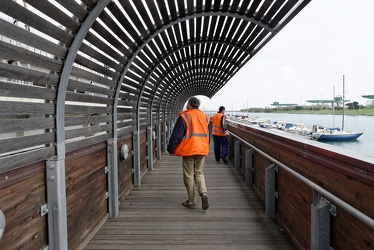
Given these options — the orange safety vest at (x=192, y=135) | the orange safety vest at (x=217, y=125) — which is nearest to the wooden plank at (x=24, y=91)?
the orange safety vest at (x=192, y=135)

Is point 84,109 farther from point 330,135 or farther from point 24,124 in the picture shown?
point 330,135

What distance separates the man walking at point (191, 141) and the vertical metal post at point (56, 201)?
209cm

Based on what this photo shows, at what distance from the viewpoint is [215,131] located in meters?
8.96

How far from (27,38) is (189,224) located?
3089mm

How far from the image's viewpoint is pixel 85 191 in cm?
344

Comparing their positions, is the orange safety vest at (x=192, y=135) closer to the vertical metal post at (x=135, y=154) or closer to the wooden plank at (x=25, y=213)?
the vertical metal post at (x=135, y=154)

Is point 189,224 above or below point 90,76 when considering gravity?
below

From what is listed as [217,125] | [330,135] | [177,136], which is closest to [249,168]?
[177,136]

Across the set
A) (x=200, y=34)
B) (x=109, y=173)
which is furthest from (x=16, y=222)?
(x=200, y=34)

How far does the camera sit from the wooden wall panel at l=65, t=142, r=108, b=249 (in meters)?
3.05

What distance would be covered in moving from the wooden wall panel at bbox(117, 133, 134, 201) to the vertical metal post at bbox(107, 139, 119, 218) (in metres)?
0.57

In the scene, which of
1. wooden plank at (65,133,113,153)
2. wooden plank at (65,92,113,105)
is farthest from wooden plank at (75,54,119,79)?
wooden plank at (65,133,113,153)

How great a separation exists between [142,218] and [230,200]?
168 centimetres

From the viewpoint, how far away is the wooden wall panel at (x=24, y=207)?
6.68 ft
